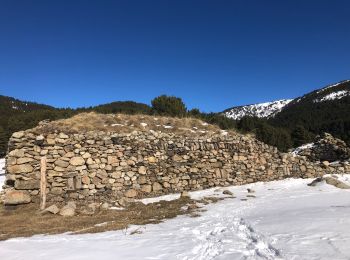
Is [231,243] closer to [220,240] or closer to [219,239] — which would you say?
[220,240]

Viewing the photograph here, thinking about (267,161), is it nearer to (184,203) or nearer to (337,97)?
(184,203)

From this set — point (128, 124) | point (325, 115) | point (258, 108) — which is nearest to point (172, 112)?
point (128, 124)

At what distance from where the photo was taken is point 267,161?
667 inches

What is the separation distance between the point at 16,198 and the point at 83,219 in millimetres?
3789

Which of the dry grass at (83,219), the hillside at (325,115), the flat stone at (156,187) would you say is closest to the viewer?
the dry grass at (83,219)

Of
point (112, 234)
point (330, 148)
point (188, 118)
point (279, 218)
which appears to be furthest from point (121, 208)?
point (330, 148)

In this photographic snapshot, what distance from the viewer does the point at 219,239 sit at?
6.59 metres

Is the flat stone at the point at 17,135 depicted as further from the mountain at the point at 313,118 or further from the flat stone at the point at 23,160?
the mountain at the point at 313,118

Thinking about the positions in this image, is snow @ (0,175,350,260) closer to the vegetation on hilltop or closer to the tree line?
the vegetation on hilltop

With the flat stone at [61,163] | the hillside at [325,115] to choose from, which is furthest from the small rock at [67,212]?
the hillside at [325,115]

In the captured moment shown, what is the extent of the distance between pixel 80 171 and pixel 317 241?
10.1m

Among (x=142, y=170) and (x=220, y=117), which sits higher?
(x=220, y=117)

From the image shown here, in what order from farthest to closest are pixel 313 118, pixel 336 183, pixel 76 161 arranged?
pixel 313 118 → pixel 336 183 → pixel 76 161

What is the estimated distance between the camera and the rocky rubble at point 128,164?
43.9ft
